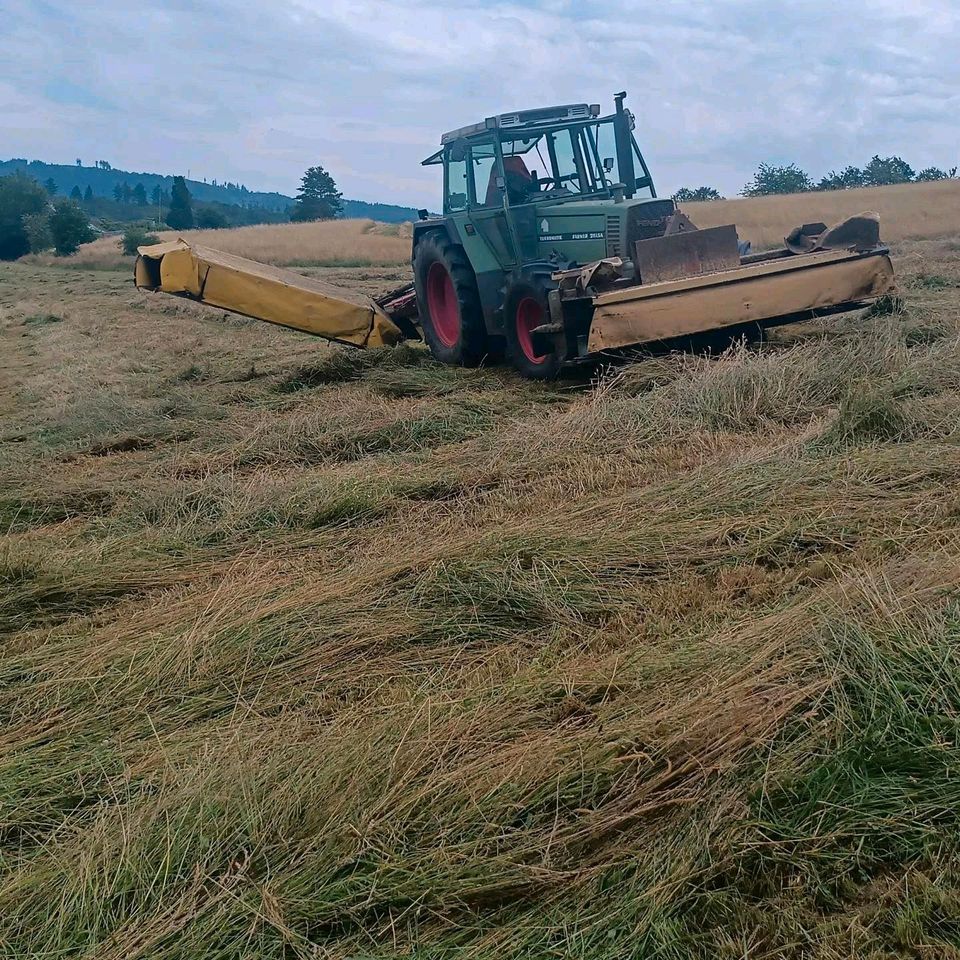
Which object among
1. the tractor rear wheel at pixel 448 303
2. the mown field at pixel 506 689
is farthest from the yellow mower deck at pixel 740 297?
the tractor rear wheel at pixel 448 303

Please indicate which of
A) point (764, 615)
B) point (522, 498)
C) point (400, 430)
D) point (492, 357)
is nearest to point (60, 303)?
point (492, 357)

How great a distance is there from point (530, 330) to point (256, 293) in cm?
261

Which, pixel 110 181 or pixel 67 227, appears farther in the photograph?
pixel 110 181

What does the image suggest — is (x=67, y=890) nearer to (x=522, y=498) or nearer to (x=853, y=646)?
(x=853, y=646)

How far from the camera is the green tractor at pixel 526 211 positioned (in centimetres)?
839

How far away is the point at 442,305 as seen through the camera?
33.1 ft

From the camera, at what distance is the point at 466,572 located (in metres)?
3.65

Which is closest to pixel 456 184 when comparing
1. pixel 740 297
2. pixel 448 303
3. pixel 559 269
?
pixel 448 303

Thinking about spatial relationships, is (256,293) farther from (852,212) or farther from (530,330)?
(852,212)

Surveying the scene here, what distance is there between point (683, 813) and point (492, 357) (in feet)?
24.0

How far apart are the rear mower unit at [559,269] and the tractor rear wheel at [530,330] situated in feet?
0.05

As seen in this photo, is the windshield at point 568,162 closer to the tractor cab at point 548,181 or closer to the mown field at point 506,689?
the tractor cab at point 548,181

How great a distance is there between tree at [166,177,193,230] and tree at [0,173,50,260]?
28.9 feet

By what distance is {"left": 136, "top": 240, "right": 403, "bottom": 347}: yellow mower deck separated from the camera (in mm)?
8602
